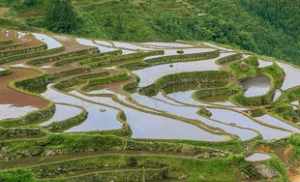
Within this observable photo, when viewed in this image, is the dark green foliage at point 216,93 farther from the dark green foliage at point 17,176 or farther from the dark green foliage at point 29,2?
the dark green foliage at point 29,2

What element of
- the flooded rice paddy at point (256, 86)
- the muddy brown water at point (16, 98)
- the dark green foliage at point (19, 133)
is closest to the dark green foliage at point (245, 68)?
the flooded rice paddy at point (256, 86)

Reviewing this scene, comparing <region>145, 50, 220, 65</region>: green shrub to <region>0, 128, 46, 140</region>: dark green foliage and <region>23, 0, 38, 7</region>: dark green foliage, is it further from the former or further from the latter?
<region>23, 0, 38, 7</region>: dark green foliage

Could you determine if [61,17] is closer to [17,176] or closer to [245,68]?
[245,68]

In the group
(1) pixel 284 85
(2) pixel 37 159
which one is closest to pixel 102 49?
(1) pixel 284 85

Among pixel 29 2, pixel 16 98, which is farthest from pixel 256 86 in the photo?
pixel 29 2

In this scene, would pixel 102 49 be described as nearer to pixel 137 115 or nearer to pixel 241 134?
pixel 137 115

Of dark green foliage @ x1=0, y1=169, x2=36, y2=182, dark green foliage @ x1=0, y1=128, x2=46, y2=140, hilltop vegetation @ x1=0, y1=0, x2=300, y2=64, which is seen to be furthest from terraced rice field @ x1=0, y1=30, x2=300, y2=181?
hilltop vegetation @ x1=0, y1=0, x2=300, y2=64
